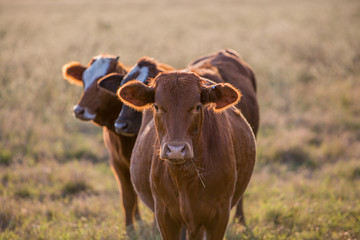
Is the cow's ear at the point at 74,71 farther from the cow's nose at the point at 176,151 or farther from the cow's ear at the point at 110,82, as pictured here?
the cow's nose at the point at 176,151

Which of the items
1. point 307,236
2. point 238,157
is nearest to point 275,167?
point 307,236

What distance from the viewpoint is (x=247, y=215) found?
18.6ft

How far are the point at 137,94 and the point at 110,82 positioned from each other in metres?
1.69

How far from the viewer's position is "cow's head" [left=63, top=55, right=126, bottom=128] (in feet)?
16.2

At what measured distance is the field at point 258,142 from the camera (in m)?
5.26

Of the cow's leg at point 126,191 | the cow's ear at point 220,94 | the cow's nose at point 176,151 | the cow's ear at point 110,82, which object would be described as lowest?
the cow's leg at point 126,191

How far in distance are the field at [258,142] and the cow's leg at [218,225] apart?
4.18 ft

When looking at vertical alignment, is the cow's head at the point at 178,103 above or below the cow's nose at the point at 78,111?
above

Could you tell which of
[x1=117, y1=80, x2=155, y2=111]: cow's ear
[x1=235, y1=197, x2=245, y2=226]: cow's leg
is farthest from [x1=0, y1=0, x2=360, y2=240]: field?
[x1=117, y1=80, x2=155, y2=111]: cow's ear

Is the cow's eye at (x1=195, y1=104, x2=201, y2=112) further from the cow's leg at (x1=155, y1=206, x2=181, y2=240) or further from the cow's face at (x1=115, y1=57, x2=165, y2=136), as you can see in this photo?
the cow's face at (x1=115, y1=57, x2=165, y2=136)

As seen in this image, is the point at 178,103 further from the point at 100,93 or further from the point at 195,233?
the point at 100,93

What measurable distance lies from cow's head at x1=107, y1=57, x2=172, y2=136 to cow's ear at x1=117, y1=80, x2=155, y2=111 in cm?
125

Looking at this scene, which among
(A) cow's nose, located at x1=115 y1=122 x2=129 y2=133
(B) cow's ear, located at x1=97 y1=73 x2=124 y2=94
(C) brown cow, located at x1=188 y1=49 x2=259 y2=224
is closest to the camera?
(A) cow's nose, located at x1=115 y1=122 x2=129 y2=133

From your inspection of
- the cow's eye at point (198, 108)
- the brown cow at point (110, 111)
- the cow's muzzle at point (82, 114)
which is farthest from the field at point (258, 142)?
the cow's eye at point (198, 108)
